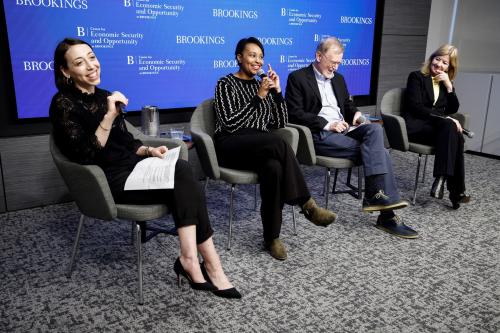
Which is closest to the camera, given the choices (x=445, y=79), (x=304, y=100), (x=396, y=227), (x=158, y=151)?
(x=158, y=151)

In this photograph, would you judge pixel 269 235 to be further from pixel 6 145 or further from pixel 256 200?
pixel 6 145

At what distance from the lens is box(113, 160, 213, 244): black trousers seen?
6.92 ft

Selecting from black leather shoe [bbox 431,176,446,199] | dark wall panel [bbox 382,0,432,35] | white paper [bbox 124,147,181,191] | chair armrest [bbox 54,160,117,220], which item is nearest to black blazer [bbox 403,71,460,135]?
black leather shoe [bbox 431,176,446,199]

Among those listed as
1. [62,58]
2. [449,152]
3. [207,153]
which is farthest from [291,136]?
[62,58]

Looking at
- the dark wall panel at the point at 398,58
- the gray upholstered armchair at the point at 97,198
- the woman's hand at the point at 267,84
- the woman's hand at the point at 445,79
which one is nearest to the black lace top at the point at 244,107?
the woman's hand at the point at 267,84

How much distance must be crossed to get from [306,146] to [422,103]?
52.4 inches

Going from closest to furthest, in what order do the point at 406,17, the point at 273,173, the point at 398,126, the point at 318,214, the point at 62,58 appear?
the point at 62,58
the point at 273,173
the point at 318,214
the point at 398,126
the point at 406,17

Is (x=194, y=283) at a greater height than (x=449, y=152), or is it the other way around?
(x=449, y=152)

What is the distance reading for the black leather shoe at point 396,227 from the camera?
297cm

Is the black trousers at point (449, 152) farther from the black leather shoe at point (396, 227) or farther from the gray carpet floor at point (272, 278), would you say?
the black leather shoe at point (396, 227)

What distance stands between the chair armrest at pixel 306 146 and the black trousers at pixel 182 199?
44.3 inches

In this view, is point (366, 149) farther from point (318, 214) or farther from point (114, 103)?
point (114, 103)

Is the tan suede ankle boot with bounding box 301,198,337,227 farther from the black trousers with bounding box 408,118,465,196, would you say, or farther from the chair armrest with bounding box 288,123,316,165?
the black trousers with bounding box 408,118,465,196

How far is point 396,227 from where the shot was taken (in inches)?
120
